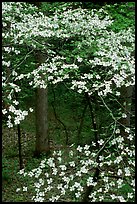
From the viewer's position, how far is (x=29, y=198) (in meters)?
8.12

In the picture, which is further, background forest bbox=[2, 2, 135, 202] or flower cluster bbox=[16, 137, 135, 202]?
background forest bbox=[2, 2, 135, 202]

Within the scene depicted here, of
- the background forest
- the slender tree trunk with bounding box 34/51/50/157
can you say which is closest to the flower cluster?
the background forest

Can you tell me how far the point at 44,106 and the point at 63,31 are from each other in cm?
483

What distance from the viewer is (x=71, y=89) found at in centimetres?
655

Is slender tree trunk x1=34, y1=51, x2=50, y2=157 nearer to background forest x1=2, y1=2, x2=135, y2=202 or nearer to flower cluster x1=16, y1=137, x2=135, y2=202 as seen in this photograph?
background forest x1=2, y1=2, x2=135, y2=202

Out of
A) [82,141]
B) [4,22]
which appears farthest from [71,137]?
[4,22]

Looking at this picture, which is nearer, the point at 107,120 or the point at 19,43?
the point at 19,43

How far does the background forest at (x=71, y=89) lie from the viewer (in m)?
4.95

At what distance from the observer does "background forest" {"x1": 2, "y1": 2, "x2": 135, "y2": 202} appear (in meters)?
4.95

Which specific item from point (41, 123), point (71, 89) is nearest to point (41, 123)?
point (41, 123)

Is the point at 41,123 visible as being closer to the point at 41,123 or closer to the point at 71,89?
the point at 41,123

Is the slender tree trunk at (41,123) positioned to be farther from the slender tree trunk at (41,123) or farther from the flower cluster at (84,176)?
the flower cluster at (84,176)

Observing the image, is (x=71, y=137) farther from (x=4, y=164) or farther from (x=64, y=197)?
(x=64, y=197)

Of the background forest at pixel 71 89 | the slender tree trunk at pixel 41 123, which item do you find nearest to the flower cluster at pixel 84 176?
the background forest at pixel 71 89
